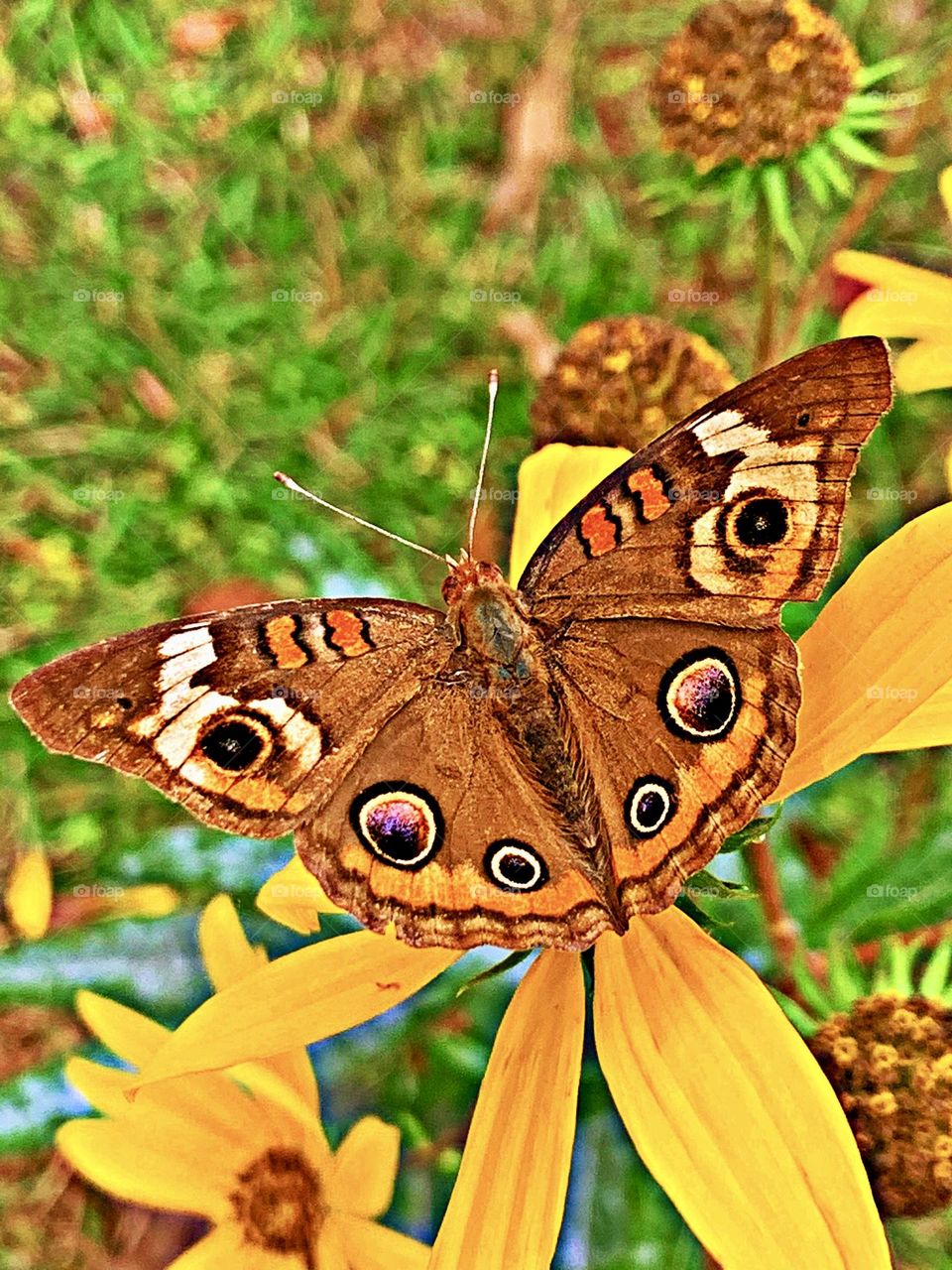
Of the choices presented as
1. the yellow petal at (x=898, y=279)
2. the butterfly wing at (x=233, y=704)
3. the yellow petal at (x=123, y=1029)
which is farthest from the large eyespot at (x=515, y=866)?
the yellow petal at (x=898, y=279)

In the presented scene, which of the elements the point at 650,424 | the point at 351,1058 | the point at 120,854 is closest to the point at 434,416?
the point at 650,424

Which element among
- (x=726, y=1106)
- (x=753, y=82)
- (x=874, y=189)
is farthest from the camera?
(x=874, y=189)

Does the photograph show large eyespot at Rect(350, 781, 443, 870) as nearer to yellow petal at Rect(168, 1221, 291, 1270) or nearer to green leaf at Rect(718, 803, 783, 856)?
green leaf at Rect(718, 803, 783, 856)

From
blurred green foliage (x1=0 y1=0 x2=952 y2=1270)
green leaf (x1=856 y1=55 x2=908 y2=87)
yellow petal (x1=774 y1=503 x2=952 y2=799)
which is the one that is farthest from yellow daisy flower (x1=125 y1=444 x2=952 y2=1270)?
green leaf (x1=856 y1=55 x2=908 y2=87)

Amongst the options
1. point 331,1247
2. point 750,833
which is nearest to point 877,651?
point 750,833

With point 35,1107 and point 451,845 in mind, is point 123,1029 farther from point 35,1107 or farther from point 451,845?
point 451,845
